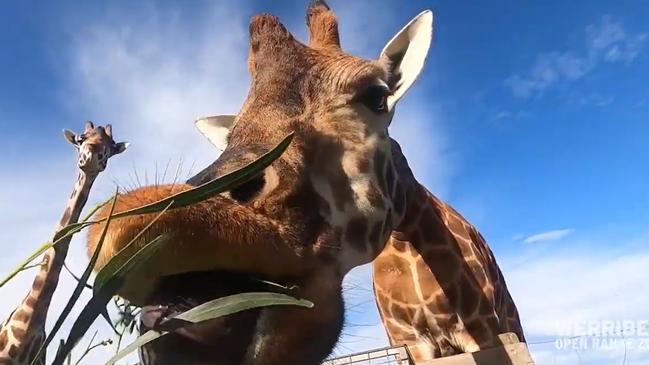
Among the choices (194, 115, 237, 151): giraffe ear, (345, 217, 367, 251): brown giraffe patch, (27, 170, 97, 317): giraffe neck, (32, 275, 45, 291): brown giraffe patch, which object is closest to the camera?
(345, 217, 367, 251): brown giraffe patch

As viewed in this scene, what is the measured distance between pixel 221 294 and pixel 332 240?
615 mm

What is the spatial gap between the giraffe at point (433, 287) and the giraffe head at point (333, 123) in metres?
0.60

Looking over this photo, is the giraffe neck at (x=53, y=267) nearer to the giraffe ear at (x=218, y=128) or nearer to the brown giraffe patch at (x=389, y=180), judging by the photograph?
the giraffe ear at (x=218, y=128)

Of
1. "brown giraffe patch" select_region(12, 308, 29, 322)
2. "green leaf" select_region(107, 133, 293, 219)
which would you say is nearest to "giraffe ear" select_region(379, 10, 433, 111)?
"green leaf" select_region(107, 133, 293, 219)

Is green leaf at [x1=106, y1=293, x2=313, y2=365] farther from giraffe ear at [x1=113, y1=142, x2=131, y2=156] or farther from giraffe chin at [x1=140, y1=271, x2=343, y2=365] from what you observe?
giraffe ear at [x1=113, y1=142, x2=131, y2=156]

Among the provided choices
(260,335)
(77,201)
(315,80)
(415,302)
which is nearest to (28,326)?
(77,201)

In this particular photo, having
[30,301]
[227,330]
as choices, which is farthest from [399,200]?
[30,301]

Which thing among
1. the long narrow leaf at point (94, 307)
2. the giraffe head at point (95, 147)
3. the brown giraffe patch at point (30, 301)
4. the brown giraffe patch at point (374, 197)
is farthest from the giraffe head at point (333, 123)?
the giraffe head at point (95, 147)

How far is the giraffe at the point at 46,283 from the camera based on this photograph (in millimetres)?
5316

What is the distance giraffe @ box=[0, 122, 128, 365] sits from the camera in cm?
532

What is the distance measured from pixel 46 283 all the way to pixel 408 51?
13.5 ft

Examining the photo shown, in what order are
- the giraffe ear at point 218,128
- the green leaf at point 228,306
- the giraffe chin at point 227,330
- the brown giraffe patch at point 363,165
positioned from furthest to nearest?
the giraffe ear at point 218,128 < the brown giraffe patch at point 363,165 < the giraffe chin at point 227,330 < the green leaf at point 228,306

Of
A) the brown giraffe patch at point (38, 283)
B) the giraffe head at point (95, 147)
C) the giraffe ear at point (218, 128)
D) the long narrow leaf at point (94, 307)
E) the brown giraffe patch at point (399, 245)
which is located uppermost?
the giraffe head at point (95, 147)

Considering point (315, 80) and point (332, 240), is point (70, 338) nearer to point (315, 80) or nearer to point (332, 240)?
point (332, 240)
